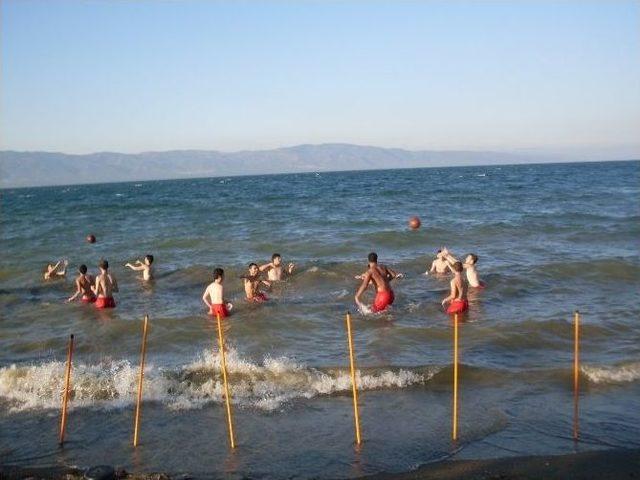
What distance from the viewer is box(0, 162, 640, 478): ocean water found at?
7660mm

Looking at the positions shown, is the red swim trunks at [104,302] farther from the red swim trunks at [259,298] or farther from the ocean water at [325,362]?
the red swim trunks at [259,298]

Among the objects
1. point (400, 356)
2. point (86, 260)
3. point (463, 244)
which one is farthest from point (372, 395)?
point (86, 260)

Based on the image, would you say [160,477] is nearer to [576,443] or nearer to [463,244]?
[576,443]

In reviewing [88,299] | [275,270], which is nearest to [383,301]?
[275,270]

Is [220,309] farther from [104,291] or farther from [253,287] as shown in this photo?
[104,291]

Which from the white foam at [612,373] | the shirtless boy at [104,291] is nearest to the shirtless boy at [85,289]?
the shirtless boy at [104,291]

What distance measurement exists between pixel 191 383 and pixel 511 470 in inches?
212

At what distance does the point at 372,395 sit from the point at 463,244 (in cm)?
1701

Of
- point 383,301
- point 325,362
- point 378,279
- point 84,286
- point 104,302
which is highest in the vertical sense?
point 378,279

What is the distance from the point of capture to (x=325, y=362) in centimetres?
1098

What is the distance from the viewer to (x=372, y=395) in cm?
935

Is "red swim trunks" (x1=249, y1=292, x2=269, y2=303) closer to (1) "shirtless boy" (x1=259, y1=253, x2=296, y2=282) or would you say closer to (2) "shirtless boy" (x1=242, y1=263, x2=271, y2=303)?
(2) "shirtless boy" (x1=242, y1=263, x2=271, y2=303)

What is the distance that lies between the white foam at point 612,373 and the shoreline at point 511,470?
262 cm

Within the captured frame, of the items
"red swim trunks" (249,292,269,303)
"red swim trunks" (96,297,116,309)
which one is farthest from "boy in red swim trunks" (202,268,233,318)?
"red swim trunks" (96,297,116,309)
